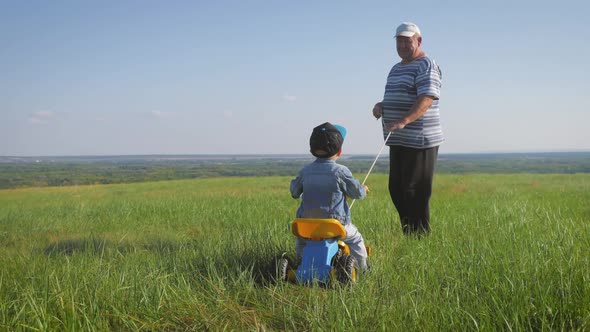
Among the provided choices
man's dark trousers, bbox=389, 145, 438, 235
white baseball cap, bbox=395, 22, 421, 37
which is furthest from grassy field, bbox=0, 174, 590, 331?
white baseball cap, bbox=395, 22, 421, 37

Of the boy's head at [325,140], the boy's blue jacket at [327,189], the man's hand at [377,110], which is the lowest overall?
the boy's blue jacket at [327,189]

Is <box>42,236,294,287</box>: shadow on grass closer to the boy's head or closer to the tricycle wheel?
the tricycle wheel

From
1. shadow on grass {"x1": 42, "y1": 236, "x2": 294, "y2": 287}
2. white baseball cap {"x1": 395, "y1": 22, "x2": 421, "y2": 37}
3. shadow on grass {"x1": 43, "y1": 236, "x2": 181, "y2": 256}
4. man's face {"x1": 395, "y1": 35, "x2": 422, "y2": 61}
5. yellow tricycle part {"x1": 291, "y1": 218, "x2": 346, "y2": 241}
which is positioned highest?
white baseball cap {"x1": 395, "y1": 22, "x2": 421, "y2": 37}

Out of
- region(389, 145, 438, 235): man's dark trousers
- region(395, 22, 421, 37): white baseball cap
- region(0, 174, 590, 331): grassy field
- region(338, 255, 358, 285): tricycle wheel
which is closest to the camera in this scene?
region(0, 174, 590, 331): grassy field

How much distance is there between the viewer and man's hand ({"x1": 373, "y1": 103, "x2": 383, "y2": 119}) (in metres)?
4.98

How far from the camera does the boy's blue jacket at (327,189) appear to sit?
3.51 m

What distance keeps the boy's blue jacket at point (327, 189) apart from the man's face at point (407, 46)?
1775 millimetres

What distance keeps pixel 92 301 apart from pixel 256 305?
1.02 meters

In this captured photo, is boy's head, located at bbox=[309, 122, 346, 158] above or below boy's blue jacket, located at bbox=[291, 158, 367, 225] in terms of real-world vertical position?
above

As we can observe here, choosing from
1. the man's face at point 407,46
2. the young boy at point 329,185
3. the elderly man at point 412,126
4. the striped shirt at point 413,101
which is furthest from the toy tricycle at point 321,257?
the man's face at point 407,46

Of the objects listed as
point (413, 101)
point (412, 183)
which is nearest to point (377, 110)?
point (413, 101)

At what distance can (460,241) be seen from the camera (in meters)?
4.23

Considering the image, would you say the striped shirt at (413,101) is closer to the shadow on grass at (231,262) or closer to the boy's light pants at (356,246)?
the boy's light pants at (356,246)

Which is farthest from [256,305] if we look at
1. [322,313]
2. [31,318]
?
[31,318]
